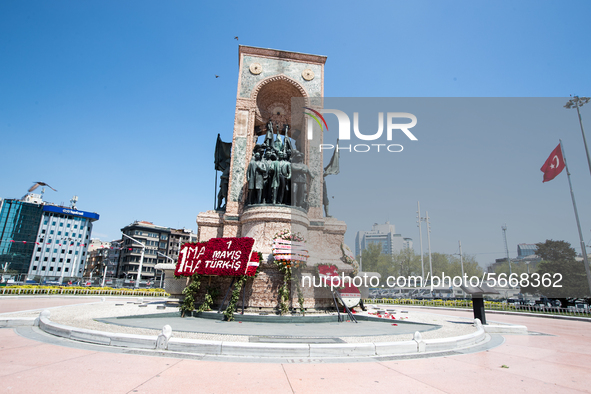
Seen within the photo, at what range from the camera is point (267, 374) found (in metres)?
5.56

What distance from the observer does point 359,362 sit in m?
6.55

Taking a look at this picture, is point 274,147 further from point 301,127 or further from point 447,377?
point 447,377

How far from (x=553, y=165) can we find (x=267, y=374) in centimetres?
2763

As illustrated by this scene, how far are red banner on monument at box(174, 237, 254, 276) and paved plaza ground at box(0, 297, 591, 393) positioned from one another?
6485 mm

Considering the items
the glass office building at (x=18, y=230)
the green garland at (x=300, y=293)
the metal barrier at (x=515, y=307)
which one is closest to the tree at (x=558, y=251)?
the metal barrier at (x=515, y=307)

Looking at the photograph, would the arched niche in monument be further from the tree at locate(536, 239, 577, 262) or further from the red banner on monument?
the tree at locate(536, 239, 577, 262)

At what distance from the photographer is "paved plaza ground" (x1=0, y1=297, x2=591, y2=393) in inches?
→ 188

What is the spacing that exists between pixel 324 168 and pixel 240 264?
9.69 metres

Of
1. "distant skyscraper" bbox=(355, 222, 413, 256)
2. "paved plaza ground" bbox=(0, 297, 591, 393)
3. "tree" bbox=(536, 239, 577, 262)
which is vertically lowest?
"paved plaza ground" bbox=(0, 297, 591, 393)

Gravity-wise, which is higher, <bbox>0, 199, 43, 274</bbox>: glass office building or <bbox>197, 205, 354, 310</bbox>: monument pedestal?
<bbox>0, 199, 43, 274</bbox>: glass office building

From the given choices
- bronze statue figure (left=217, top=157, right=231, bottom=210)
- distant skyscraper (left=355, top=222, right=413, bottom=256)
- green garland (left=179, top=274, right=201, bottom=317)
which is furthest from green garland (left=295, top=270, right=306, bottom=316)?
distant skyscraper (left=355, top=222, right=413, bottom=256)

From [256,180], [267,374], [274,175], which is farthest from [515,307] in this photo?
[267,374]

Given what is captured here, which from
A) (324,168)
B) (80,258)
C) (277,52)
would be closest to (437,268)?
(324,168)

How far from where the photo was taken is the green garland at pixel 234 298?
1234 cm
